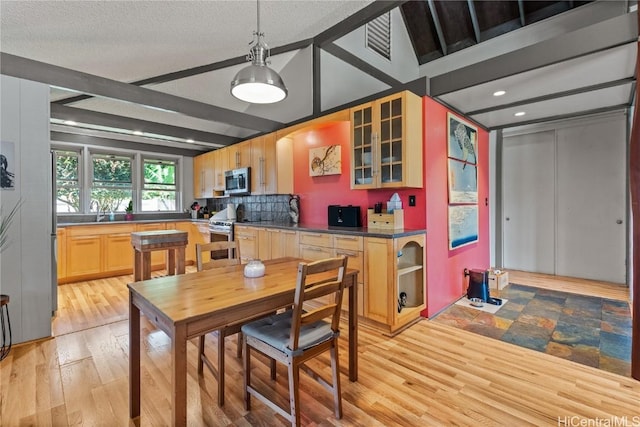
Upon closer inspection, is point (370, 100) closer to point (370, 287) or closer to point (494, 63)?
point (494, 63)

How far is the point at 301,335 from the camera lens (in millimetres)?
1544

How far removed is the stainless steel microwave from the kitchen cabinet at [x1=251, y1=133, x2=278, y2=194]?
0.09 metres

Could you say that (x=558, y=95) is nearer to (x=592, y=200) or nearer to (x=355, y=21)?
(x=592, y=200)

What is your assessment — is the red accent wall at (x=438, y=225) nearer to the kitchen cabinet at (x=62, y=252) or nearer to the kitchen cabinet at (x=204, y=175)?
the kitchen cabinet at (x=204, y=175)

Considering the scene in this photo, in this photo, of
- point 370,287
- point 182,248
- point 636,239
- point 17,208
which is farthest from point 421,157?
point 17,208

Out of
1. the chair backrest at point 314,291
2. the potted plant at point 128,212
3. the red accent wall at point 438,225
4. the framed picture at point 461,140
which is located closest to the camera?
the chair backrest at point 314,291

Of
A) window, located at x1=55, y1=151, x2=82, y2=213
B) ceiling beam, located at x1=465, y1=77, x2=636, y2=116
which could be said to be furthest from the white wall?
ceiling beam, located at x1=465, y1=77, x2=636, y2=116

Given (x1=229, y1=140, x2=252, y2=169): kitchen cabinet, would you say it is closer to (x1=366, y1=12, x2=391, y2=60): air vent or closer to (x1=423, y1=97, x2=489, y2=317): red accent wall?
(x1=366, y1=12, x2=391, y2=60): air vent

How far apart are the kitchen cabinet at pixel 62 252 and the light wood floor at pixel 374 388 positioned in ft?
7.19

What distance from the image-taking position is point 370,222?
314 centimetres

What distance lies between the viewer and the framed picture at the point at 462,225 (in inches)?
131

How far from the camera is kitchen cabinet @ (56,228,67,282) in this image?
417cm

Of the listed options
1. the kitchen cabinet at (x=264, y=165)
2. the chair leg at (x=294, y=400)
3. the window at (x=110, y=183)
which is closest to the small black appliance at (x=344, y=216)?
the kitchen cabinet at (x=264, y=165)

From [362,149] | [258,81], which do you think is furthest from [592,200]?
[258,81]
